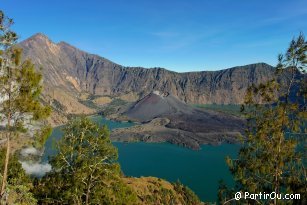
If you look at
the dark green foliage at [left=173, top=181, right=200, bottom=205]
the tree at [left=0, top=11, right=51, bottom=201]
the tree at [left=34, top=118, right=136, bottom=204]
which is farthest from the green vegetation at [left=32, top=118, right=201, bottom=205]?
the dark green foliage at [left=173, top=181, right=200, bottom=205]

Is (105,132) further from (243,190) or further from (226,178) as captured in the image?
(226,178)

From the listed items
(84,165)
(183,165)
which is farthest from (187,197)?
(183,165)

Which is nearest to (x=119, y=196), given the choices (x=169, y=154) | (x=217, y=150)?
(x=169, y=154)

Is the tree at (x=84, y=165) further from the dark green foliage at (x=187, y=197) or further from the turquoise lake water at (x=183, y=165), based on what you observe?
the turquoise lake water at (x=183, y=165)

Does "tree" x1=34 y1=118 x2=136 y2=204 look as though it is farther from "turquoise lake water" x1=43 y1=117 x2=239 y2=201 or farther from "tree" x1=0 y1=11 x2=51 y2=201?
"turquoise lake water" x1=43 y1=117 x2=239 y2=201

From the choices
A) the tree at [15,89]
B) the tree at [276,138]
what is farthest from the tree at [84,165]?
the tree at [276,138]

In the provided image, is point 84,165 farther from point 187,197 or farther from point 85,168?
point 187,197
